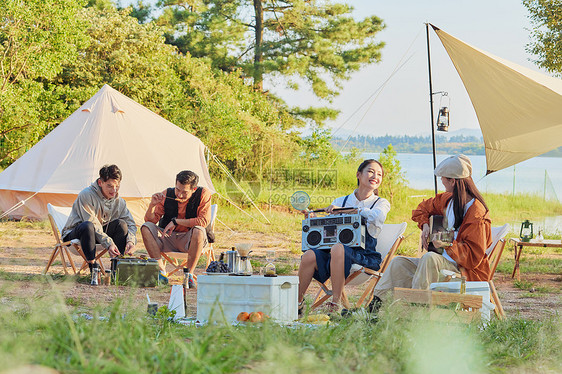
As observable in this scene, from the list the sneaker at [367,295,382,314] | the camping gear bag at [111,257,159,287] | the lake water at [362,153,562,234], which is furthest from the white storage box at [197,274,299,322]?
the lake water at [362,153,562,234]

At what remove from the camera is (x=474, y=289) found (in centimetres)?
336

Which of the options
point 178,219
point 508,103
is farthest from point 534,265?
point 178,219

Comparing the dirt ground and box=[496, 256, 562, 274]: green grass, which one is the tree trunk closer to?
the dirt ground

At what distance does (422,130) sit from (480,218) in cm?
1773

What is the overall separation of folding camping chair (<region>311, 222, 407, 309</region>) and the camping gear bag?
1.32 meters

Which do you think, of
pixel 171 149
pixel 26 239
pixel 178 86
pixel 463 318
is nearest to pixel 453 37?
pixel 463 318

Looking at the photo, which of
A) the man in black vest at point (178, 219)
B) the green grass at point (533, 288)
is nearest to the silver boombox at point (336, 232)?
the man in black vest at point (178, 219)

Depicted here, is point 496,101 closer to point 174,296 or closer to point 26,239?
point 174,296

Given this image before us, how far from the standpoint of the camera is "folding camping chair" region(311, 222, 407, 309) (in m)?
3.92

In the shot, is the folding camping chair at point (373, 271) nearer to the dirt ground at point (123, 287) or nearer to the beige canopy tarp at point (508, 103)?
the dirt ground at point (123, 287)

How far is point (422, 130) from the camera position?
20891 millimetres

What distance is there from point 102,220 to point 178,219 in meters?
0.60

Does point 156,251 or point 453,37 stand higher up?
point 453,37

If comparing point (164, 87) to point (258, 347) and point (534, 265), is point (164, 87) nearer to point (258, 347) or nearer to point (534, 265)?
point (534, 265)
